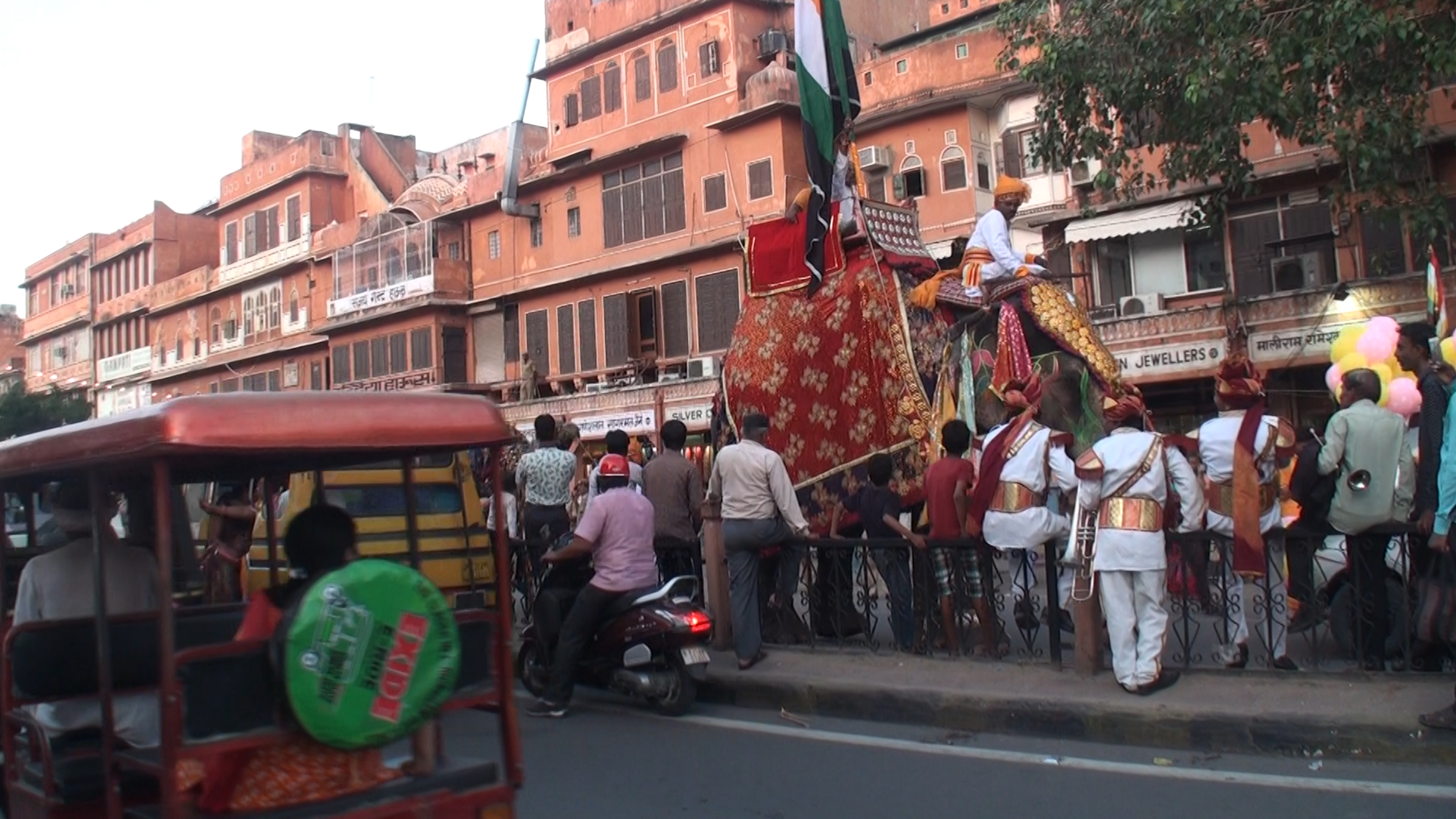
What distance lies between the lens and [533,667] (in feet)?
28.6

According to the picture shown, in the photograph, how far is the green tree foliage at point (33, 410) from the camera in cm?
3972

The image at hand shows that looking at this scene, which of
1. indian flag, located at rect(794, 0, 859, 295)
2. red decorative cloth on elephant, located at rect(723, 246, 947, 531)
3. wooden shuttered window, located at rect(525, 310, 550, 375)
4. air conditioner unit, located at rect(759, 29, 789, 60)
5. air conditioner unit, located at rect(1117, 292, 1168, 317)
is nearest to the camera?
red decorative cloth on elephant, located at rect(723, 246, 947, 531)

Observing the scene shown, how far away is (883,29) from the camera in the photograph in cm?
3491

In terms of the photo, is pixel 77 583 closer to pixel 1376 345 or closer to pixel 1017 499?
pixel 1017 499

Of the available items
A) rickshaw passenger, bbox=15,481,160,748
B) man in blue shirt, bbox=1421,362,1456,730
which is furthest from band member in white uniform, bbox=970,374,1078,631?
rickshaw passenger, bbox=15,481,160,748

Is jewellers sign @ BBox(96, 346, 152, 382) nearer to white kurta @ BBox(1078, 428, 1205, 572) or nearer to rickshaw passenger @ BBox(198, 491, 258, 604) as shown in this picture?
rickshaw passenger @ BBox(198, 491, 258, 604)

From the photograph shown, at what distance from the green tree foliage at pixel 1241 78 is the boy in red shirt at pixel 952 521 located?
23.5 ft

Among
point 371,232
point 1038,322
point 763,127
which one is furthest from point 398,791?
point 371,232

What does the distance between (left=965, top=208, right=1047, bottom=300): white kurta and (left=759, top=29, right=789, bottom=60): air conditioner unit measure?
22703mm

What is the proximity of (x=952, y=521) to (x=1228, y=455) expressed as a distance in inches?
70.4

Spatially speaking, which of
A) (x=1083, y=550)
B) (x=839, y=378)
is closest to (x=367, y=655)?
(x=1083, y=550)

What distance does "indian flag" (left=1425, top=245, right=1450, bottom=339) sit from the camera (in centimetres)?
1330

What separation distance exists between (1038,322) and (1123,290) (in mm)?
17960

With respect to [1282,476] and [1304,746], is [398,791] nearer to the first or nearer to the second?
[1304,746]
